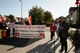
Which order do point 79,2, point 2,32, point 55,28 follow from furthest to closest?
point 55,28
point 2,32
point 79,2

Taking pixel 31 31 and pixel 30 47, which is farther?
pixel 31 31

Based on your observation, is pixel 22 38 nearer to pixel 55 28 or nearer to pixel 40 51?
pixel 55 28

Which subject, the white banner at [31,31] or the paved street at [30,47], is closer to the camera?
the paved street at [30,47]

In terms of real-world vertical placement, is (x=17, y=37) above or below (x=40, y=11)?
below

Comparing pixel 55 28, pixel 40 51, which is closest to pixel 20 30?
pixel 55 28

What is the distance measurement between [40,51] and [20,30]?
6709 mm

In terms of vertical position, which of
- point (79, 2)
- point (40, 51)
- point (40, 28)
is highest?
point (79, 2)

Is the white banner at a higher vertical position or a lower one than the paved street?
higher

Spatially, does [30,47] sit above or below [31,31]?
below

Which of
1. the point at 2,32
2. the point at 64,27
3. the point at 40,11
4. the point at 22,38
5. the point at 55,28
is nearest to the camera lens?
the point at 64,27

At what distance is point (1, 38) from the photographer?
15.6 metres

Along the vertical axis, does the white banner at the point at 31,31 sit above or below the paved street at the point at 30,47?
above

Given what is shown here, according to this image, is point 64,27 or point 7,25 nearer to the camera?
point 64,27

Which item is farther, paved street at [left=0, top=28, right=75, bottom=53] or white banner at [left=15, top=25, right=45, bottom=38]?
white banner at [left=15, top=25, right=45, bottom=38]
